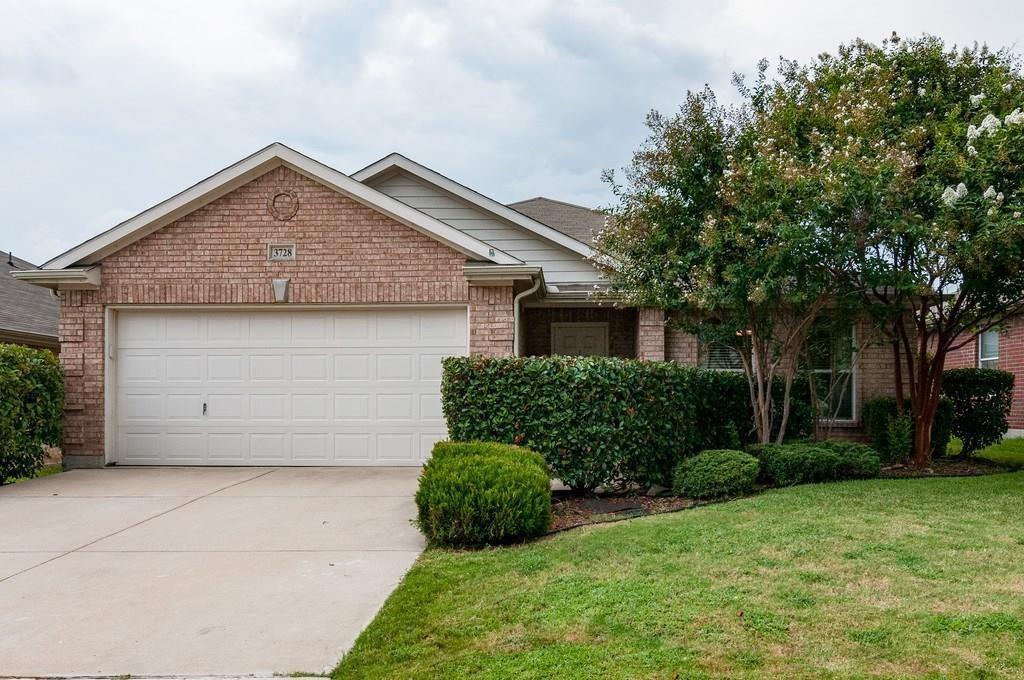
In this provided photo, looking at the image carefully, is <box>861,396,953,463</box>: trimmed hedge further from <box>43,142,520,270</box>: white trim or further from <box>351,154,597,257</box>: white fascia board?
<box>43,142,520,270</box>: white trim

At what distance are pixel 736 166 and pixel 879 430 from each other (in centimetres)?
595

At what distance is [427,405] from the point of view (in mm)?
10664

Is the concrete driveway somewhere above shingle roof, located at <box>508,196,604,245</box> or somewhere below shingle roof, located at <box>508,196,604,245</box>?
below

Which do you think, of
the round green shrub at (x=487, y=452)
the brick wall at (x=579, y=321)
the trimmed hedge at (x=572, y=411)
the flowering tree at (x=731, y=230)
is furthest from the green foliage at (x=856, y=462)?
the brick wall at (x=579, y=321)

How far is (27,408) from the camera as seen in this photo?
959cm

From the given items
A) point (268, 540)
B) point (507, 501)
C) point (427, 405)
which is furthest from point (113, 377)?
point (507, 501)

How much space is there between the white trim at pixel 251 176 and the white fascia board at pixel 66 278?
0.42ft

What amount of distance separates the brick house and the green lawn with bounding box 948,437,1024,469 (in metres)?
3.22

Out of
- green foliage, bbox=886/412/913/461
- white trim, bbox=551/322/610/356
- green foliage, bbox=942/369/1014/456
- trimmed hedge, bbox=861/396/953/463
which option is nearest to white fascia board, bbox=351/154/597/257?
white trim, bbox=551/322/610/356

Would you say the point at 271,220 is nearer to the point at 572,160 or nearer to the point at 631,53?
the point at 631,53

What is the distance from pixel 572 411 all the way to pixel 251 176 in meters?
6.27

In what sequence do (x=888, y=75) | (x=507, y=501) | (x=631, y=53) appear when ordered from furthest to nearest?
1. (x=631, y=53)
2. (x=888, y=75)
3. (x=507, y=501)

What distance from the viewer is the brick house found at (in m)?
10.4

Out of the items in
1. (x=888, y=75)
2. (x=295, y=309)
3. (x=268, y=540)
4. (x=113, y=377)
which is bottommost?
(x=268, y=540)
